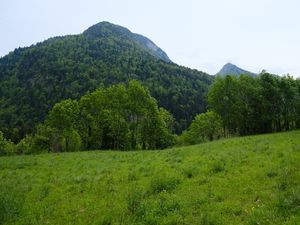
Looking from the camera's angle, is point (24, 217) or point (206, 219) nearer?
point (206, 219)

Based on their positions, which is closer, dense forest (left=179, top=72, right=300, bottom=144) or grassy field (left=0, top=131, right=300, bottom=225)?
grassy field (left=0, top=131, right=300, bottom=225)

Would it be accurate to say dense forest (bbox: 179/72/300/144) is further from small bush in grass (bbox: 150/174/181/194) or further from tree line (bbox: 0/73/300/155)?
small bush in grass (bbox: 150/174/181/194)

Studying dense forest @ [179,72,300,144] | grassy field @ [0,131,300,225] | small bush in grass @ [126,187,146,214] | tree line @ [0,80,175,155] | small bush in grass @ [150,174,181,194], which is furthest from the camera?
dense forest @ [179,72,300,144]

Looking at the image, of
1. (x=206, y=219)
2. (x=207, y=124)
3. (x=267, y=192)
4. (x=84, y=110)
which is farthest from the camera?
(x=207, y=124)

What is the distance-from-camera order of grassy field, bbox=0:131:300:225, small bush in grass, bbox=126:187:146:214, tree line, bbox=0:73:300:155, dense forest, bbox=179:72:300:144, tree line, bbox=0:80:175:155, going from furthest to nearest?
dense forest, bbox=179:72:300:144
tree line, bbox=0:73:300:155
tree line, bbox=0:80:175:155
small bush in grass, bbox=126:187:146:214
grassy field, bbox=0:131:300:225

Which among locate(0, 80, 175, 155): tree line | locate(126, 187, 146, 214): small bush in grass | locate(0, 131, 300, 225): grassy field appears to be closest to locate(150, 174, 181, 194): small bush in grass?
locate(0, 131, 300, 225): grassy field

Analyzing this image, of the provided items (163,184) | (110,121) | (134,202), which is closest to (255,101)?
(110,121)

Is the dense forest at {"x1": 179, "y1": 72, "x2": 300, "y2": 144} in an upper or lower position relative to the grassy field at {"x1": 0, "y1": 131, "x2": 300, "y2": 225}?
upper

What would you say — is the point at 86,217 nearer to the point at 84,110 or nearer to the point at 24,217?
the point at 24,217

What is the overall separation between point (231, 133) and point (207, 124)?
22746 millimetres

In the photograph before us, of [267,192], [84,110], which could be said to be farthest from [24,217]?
[84,110]

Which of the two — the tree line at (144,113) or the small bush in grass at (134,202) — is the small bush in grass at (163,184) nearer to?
the small bush in grass at (134,202)

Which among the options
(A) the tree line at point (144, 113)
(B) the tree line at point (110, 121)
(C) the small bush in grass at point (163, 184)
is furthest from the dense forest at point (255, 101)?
(C) the small bush in grass at point (163, 184)

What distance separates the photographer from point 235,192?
1344cm
